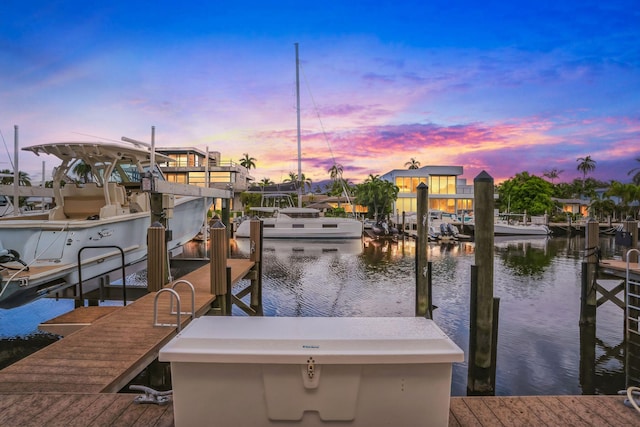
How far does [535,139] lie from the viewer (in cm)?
3872

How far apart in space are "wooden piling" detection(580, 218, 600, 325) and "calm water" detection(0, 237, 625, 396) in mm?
457

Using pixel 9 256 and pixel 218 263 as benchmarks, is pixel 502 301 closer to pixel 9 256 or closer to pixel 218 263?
pixel 218 263

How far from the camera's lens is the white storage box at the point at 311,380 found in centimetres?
227

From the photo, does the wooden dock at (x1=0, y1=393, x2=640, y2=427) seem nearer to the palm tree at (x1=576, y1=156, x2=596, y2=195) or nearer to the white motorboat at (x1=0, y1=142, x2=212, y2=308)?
the white motorboat at (x1=0, y1=142, x2=212, y2=308)

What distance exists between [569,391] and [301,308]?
7136 mm

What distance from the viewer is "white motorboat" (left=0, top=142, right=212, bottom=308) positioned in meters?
7.55

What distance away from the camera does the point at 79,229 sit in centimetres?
848

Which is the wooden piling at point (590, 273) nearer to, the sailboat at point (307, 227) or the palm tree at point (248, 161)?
the sailboat at point (307, 227)

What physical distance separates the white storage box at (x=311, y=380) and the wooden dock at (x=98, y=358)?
5.96 feet

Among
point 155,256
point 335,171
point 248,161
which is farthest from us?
point 335,171

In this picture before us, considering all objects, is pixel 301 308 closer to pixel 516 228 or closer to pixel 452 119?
pixel 452 119

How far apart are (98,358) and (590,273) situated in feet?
34.9

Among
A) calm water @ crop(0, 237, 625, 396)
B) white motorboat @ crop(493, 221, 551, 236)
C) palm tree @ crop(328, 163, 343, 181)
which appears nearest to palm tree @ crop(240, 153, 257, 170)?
palm tree @ crop(328, 163, 343, 181)

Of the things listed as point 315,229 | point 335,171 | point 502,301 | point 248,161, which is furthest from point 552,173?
point 502,301
